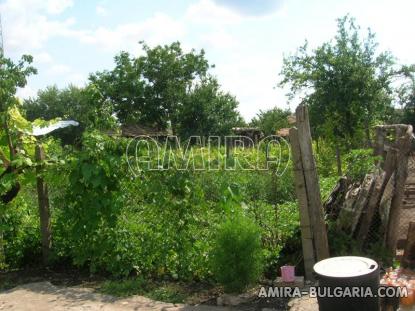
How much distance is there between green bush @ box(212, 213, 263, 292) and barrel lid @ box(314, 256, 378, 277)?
1.13 m

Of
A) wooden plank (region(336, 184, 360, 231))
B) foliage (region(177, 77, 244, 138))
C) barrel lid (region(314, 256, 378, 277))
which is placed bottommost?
barrel lid (region(314, 256, 378, 277))

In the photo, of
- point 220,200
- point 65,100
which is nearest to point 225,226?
point 220,200

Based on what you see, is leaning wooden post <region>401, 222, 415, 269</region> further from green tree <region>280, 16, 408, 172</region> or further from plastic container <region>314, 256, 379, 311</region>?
green tree <region>280, 16, 408, 172</region>

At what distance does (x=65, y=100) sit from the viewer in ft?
165

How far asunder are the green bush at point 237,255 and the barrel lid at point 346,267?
1.13 meters

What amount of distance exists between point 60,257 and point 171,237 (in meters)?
1.86

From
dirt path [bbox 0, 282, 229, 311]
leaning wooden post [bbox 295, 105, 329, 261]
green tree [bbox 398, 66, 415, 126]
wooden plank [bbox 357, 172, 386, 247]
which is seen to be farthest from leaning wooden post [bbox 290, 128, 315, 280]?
green tree [bbox 398, 66, 415, 126]

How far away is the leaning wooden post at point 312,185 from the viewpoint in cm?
531

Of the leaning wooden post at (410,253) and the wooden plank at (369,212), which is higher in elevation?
the wooden plank at (369,212)

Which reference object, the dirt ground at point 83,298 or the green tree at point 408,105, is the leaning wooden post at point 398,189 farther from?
the green tree at point 408,105

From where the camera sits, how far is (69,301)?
208 inches

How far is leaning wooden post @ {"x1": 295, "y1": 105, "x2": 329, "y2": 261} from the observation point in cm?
531

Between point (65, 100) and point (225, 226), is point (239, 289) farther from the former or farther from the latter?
point (65, 100)

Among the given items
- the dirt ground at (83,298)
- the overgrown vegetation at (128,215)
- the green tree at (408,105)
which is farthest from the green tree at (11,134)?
the green tree at (408,105)
